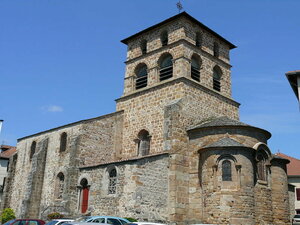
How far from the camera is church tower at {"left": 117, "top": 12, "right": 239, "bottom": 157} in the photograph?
2233 cm

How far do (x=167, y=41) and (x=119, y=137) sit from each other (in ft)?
25.8

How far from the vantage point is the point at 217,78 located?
1048 inches

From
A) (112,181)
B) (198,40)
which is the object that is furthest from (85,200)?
(198,40)

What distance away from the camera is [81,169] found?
22.8 metres

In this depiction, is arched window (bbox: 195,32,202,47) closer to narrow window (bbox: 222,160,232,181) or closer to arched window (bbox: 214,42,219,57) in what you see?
arched window (bbox: 214,42,219,57)

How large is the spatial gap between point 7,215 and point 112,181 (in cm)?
1101

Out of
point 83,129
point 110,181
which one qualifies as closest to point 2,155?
point 83,129

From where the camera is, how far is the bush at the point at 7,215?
26391 mm

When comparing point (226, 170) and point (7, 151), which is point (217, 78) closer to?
point (226, 170)

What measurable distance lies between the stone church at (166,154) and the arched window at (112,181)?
0.19 feet

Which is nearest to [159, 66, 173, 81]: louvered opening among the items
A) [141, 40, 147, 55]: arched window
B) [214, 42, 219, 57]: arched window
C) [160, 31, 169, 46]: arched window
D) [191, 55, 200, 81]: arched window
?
[191, 55, 200, 81]: arched window

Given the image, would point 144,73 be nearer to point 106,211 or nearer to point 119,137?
point 119,137

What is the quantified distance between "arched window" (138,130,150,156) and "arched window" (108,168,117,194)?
2874 millimetres

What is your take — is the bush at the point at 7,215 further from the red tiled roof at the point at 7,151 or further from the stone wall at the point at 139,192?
the red tiled roof at the point at 7,151
